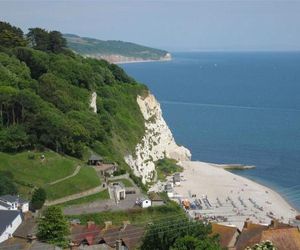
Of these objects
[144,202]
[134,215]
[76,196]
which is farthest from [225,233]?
[76,196]

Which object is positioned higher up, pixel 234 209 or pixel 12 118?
pixel 12 118

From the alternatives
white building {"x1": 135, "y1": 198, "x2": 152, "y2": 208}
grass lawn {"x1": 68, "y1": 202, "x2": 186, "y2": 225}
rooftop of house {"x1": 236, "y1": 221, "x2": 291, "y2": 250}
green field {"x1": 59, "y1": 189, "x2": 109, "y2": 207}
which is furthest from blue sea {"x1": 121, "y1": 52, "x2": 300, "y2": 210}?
rooftop of house {"x1": 236, "y1": 221, "x2": 291, "y2": 250}

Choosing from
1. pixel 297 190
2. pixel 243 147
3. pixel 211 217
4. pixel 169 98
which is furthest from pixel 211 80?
pixel 211 217

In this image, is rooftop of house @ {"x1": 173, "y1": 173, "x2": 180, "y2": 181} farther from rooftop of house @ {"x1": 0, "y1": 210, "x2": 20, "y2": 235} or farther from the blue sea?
rooftop of house @ {"x1": 0, "y1": 210, "x2": 20, "y2": 235}

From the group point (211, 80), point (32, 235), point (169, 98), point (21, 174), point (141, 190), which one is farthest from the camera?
point (211, 80)

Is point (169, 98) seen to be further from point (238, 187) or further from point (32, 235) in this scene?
point (32, 235)

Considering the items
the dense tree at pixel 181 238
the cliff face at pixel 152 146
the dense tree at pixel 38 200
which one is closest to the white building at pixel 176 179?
the cliff face at pixel 152 146
